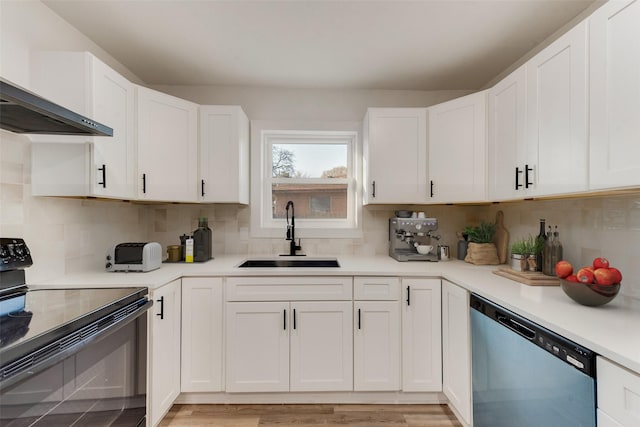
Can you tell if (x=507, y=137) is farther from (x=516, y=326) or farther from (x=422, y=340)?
(x=422, y=340)

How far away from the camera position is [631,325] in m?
1.03

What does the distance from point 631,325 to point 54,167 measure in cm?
274

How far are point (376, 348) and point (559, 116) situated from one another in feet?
5.52

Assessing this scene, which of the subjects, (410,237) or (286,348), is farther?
(410,237)

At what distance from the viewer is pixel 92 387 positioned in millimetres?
1187

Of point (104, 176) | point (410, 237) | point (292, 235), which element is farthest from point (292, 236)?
point (104, 176)

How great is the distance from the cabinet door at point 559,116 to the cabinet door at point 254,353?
1.72 m

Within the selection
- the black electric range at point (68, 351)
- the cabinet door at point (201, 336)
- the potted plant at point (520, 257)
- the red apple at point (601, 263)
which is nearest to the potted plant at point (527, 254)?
the potted plant at point (520, 257)

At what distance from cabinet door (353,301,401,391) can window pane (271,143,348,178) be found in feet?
4.51

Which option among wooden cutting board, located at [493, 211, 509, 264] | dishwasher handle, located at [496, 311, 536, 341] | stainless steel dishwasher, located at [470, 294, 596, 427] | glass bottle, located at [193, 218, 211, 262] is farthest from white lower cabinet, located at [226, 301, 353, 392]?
wooden cutting board, located at [493, 211, 509, 264]

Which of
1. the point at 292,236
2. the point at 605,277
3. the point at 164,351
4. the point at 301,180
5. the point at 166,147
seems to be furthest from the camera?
the point at 301,180

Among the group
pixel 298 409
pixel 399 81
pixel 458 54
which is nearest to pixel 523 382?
pixel 298 409

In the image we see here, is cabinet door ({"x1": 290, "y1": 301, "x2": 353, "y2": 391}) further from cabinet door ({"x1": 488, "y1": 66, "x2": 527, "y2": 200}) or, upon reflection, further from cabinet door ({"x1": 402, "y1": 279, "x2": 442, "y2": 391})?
cabinet door ({"x1": 488, "y1": 66, "x2": 527, "y2": 200})

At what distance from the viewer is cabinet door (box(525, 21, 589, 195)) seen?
1248 millimetres
